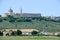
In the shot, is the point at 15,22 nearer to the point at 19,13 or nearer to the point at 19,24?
the point at 19,24

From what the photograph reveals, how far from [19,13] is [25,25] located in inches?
2054

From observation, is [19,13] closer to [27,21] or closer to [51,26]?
[27,21]

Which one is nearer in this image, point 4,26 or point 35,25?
point 4,26

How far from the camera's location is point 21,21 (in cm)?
6431

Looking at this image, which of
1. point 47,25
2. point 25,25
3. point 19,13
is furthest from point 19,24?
point 19,13

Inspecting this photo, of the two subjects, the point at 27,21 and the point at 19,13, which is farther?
the point at 19,13

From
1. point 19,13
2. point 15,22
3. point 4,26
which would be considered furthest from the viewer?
point 19,13

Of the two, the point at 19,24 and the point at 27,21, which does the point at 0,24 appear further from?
the point at 27,21

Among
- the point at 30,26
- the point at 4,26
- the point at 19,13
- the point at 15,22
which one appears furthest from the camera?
the point at 19,13

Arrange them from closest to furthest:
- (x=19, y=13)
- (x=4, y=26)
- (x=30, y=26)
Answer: (x=4, y=26) → (x=30, y=26) → (x=19, y=13)

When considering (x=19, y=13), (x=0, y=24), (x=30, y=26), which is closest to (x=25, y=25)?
(x=30, y=26)

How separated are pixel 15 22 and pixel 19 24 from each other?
6.86 feet

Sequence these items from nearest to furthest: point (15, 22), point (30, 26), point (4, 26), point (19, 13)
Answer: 1. point (4, 26)
2. point (30, 26)
3. point (15, 22)
4. point (19, 13)

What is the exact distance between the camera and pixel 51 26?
2265 inches
